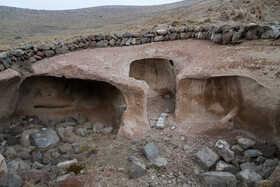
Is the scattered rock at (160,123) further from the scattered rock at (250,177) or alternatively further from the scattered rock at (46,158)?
the scattered rock at (46,158)

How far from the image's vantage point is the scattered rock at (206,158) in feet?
13.4

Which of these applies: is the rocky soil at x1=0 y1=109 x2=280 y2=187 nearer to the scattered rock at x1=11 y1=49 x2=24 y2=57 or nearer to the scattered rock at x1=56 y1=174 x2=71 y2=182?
the scattered rock at x1=56 y1=174 x2=71 y2=182

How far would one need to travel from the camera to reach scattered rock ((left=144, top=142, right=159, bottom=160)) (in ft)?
14.6

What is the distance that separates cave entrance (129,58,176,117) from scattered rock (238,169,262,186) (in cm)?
336

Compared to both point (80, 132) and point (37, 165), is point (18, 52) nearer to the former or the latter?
point (80, 132)

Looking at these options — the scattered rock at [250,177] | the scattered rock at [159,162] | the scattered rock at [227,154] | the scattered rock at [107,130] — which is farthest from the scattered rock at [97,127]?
the scattered rock at [250,177]

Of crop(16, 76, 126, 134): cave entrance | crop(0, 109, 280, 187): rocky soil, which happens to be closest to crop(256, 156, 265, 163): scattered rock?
crop(0, 109, 280, 187): rocky soil

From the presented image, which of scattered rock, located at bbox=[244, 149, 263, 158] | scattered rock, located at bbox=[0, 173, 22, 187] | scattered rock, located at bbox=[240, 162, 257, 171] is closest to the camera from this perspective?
scattered rock, located at bbox=[0, 173, 22, 187]

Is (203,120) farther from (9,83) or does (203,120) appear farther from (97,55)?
(9,83)

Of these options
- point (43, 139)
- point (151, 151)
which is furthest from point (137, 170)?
point (43, 139)

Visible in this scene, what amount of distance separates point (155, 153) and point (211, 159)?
1.10 meters

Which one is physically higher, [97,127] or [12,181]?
[12,181]

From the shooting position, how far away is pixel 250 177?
3510mm

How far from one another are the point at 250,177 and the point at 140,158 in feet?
6.55
